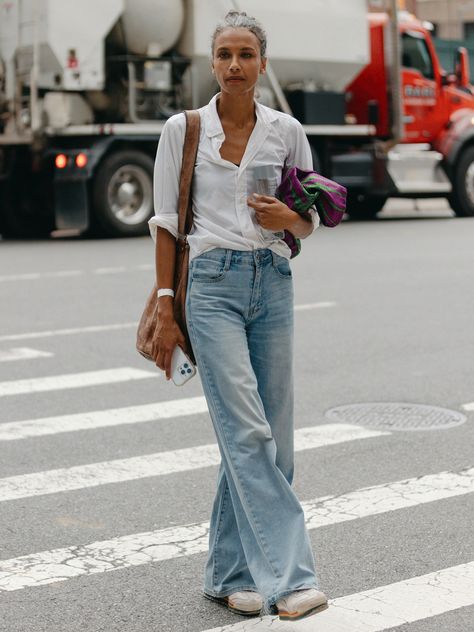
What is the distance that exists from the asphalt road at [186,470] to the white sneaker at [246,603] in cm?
3

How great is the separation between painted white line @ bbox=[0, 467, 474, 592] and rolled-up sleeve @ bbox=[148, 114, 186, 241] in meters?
1.32

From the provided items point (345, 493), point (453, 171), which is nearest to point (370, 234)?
point (453, 171)

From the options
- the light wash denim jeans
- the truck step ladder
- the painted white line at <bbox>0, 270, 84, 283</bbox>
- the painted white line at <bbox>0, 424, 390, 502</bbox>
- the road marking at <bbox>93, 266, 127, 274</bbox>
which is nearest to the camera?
the light wash denim jeans

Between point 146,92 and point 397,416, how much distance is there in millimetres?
11816

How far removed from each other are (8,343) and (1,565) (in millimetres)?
4968

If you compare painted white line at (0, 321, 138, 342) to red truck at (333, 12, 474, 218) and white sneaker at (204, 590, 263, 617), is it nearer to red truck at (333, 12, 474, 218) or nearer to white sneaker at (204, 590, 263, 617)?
white sneaker at (204, 590, 263, 617)

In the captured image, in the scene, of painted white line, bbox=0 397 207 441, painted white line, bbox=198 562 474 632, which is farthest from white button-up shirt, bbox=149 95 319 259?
painted white line, bbox=0 397 207 441

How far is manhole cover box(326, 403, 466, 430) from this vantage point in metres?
7.11

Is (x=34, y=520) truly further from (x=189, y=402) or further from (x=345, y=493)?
(x=189, y=402)

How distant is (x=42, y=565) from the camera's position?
15.9ft

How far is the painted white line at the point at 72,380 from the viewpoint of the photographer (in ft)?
26.5

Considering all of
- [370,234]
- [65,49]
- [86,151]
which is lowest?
[370,234]

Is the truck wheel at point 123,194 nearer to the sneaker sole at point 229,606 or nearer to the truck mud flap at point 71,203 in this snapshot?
the truck mud flap at point 71,203

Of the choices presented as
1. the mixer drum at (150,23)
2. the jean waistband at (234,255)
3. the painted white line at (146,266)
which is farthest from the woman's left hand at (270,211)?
the mixer drum at (150,23)
